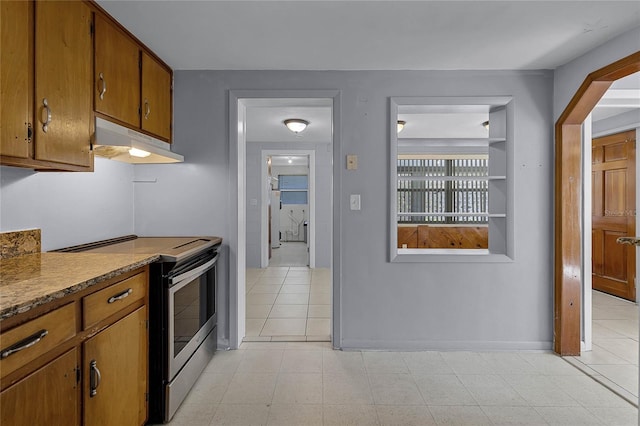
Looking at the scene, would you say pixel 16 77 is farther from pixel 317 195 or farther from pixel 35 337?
pixel 317 195

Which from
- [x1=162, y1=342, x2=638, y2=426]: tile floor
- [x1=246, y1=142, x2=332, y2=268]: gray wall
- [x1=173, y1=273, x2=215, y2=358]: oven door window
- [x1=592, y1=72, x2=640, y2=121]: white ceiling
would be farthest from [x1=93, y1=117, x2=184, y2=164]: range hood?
[x1=592, y1=72, x2=640, y2=121]: white ceiling

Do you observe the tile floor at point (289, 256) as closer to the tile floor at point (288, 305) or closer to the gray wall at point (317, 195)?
the gray wall at point (317, 195)

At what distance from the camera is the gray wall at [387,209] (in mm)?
2607

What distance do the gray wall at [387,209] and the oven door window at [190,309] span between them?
490 millimetres

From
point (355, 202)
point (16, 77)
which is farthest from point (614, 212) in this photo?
point (16, 77)

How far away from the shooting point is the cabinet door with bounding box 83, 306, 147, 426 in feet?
4.27

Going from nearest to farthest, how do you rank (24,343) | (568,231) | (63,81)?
(24,343) < (63,81) < (568,231)

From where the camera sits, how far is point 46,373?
108 cm

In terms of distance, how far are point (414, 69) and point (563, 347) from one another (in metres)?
2.44

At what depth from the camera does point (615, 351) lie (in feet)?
8.62

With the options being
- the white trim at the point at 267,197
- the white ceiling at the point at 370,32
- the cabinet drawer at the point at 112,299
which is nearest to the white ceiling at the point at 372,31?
the white ceiling at the point at 370,32

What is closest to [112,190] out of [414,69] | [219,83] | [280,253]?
[219,83]

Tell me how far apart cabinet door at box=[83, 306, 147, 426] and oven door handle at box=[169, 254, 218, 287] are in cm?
20

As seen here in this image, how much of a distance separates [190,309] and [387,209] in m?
1.59
